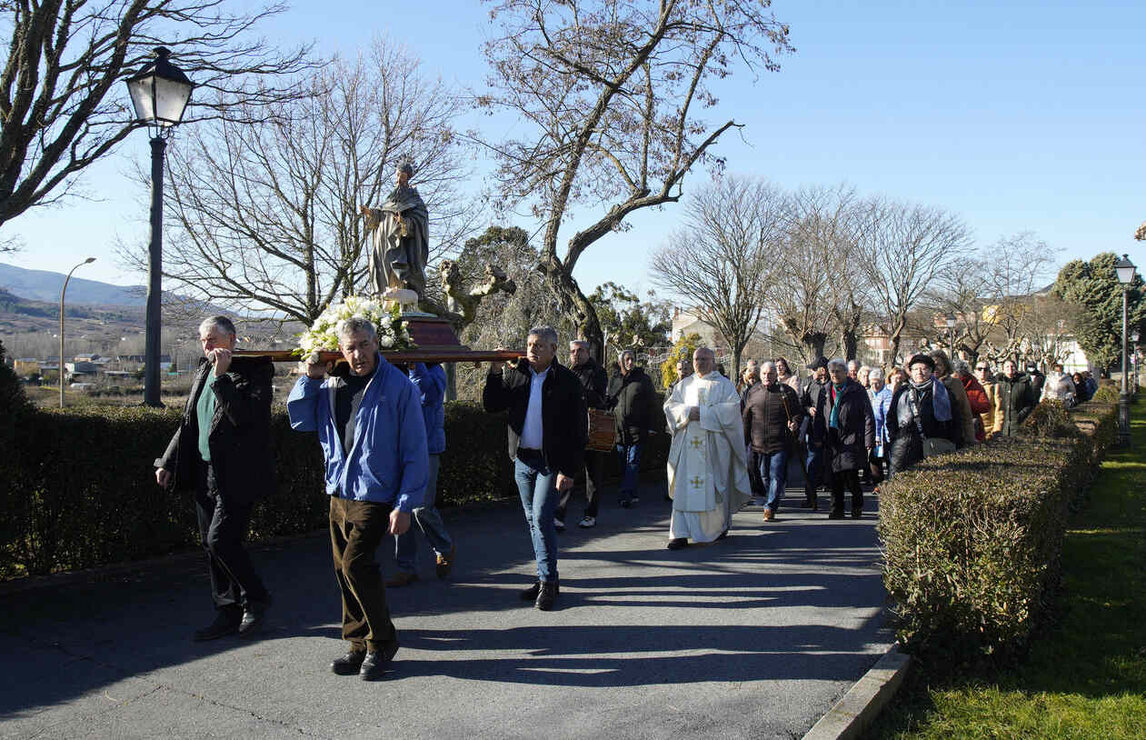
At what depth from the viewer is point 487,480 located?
35.4 feet

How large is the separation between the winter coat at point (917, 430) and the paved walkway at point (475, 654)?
1.95 metres

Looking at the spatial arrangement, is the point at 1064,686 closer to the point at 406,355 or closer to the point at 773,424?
the point at 406,355

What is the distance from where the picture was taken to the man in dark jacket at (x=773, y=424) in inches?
388

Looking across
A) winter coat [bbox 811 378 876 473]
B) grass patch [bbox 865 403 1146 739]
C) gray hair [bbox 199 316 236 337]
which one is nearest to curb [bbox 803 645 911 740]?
grass patch [bbox 865 403 1146 739]

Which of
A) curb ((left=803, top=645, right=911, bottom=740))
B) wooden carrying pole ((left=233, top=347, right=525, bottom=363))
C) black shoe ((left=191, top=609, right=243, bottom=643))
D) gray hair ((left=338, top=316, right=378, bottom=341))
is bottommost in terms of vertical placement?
curb ((left=803, top=645, right=911, bottom=740))

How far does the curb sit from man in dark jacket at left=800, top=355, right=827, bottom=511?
564 centimetres

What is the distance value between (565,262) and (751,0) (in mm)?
5899

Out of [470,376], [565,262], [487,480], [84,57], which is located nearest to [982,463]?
[487,480]

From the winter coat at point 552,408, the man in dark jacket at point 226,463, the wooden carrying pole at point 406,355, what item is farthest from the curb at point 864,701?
the man in dark jacket at point 226,463

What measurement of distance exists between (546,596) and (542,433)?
1.14 m

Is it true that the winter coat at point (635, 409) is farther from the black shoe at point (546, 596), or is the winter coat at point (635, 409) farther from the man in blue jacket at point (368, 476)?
the man in blue jacket at point (368, 476)

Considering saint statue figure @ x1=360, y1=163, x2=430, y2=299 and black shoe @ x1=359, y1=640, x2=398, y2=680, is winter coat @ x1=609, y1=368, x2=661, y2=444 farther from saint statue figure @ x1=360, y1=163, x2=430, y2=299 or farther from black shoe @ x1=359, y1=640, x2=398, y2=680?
black shoe @ x1=359, y1=640, x2=398, y2=680

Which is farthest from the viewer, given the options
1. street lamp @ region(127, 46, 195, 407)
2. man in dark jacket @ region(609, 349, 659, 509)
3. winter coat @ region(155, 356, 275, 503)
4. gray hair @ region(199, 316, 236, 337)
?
man in dark jacket @ region(609, 349, 659, 509)

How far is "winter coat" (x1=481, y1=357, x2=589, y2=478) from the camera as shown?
5.93 meters
